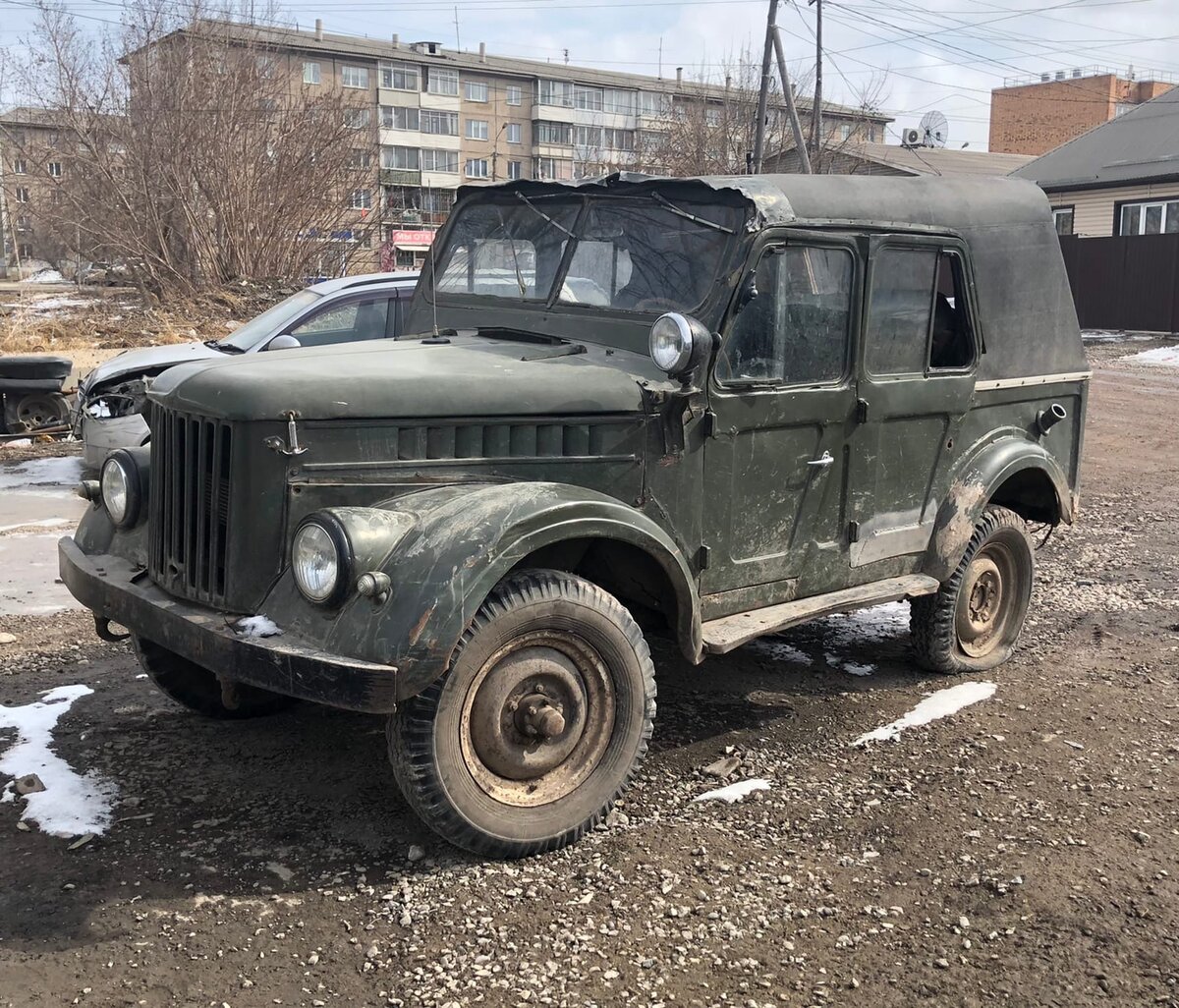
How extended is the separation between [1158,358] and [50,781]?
20173 millimetres

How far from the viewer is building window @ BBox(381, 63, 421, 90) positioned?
64125 mm

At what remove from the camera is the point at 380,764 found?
14.1ft

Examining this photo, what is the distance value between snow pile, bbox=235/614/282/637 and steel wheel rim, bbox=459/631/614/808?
0.58 metres

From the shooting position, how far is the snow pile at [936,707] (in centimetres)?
471

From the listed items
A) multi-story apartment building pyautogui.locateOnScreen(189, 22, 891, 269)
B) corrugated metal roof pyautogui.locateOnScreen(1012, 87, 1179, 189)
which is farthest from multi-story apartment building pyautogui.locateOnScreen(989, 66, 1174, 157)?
corrugated metal roof pyautogui.locateOnScreen(1012, 87, 1179, 189)

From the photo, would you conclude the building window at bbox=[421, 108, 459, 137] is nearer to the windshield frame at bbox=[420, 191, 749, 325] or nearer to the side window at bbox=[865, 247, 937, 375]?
the windshield frame at bbox=[420, 191, 749, 325]

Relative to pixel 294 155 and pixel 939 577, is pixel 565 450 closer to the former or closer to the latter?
pixel 939 577

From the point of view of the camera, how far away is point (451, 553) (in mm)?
3365

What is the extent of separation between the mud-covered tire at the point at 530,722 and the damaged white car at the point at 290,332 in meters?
5.21

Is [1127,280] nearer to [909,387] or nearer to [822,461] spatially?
[909,387]

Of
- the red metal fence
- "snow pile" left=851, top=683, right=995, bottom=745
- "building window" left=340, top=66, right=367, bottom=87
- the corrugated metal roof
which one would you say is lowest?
"snow pile" left=851, top=683, right=995, bottom=745

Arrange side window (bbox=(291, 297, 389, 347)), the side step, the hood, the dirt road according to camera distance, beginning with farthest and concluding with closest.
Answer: the hood < side window (bbox=(291, 297, 389, 347)) < the side step < the dirt road

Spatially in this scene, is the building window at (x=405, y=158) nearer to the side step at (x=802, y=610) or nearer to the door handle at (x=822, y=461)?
the side step at (x=802, y=610)

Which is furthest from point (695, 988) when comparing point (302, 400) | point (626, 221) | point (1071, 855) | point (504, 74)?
point (504, 74)
